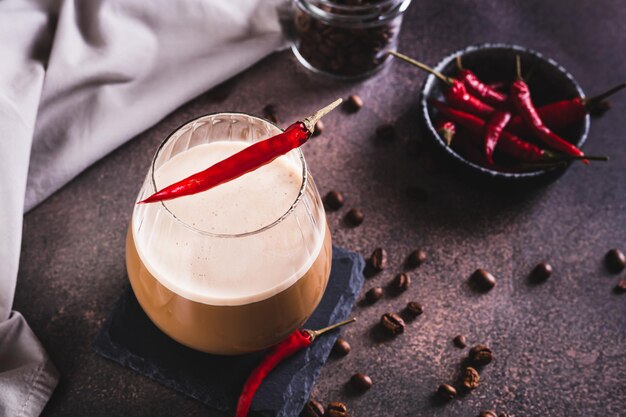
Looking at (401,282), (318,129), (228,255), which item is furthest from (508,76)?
(228,255)

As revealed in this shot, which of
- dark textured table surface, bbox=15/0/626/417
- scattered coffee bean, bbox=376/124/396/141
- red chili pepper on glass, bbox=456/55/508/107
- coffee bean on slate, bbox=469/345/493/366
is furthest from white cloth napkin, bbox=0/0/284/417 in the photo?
coffee bean on slate, bbox=469/345/493/366

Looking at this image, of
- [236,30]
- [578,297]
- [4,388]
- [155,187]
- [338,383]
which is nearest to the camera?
[155,187]

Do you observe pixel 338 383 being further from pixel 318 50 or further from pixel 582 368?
pixel 318 50

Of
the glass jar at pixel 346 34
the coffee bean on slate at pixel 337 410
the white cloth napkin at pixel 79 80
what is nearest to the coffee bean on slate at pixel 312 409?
the coffee bean on slate at pixel 337 410

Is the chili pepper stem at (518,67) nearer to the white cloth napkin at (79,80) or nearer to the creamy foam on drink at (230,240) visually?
the white cloth napkin at (79,80)

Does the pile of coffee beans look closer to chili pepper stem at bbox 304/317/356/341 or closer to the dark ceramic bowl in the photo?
the dark ceramic bowl

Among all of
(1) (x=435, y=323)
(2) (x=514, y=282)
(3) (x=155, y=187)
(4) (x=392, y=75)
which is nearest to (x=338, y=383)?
(1) (x=435, y=323)
